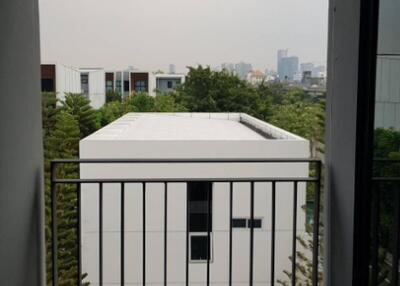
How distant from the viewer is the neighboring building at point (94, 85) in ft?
8.30

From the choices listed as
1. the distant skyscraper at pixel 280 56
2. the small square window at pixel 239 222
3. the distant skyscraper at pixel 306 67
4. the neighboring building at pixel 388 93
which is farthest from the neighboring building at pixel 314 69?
the small square window at pixel 239 222

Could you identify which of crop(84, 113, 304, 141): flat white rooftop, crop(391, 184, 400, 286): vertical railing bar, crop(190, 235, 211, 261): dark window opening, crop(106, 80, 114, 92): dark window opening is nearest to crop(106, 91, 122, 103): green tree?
crop(106, 80, 114, 92): dark window opening

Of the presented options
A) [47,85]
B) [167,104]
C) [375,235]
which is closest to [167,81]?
[167,104]

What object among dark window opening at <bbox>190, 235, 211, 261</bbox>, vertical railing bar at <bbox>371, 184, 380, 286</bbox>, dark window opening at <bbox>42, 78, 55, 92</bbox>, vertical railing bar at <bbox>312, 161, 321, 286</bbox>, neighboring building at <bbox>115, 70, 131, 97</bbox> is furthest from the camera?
dark window opening at <bbox>190, 235, 211, 261</bbox>

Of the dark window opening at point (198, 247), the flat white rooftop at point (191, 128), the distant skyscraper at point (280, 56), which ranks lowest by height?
the dark window opening at point (198, 247)

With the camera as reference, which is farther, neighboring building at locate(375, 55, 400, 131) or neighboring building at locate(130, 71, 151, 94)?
neighboring building at locate(130, 71, 151, 94)

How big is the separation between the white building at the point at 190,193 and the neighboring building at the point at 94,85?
0.16 m

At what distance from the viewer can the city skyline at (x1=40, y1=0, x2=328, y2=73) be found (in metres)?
2.60

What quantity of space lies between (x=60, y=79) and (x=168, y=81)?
0.59m

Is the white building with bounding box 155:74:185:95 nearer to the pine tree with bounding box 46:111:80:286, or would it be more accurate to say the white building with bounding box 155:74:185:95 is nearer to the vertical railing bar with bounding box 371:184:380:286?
the pine tree with bounding box 46:111:80:286

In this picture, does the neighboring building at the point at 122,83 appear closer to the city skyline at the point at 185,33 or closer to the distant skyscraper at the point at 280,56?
the city skyline at the point at 185,33

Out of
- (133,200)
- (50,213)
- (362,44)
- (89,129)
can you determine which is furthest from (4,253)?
(362,44)

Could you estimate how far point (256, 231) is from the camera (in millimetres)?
3076

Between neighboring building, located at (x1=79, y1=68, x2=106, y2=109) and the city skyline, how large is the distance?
49mm
